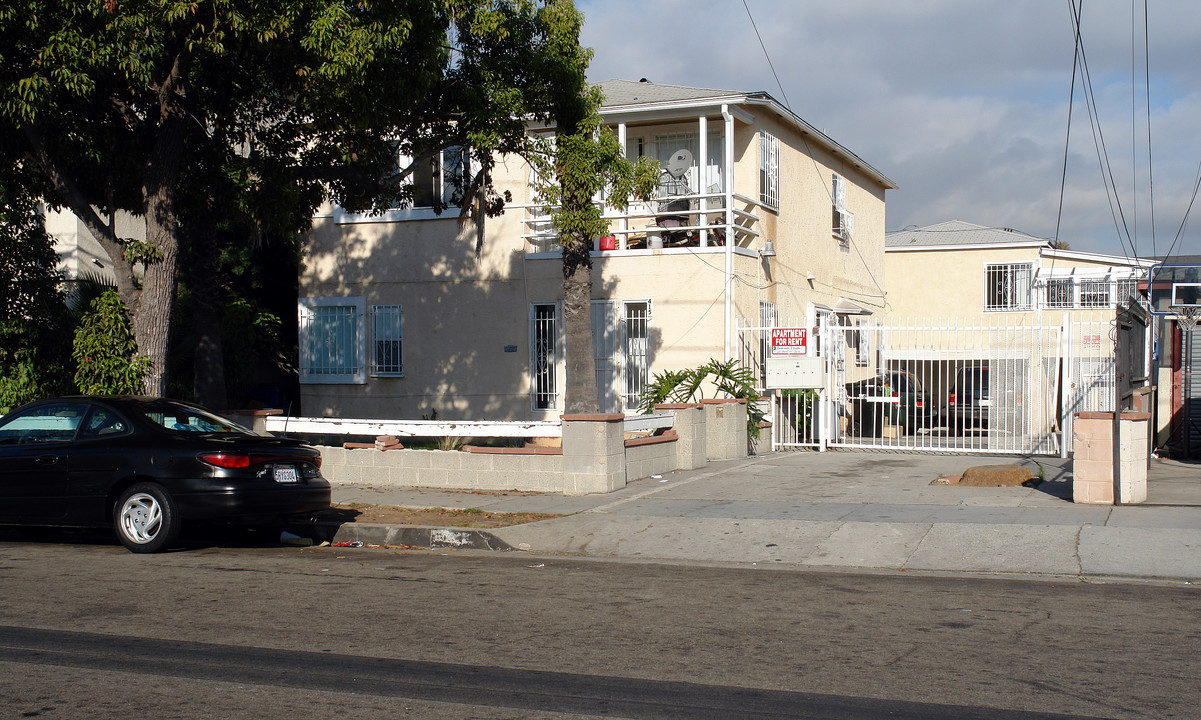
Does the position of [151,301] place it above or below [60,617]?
above

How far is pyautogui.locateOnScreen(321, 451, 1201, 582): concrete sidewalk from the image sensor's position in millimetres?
8898

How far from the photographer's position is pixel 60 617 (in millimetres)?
6645

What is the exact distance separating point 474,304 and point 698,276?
14.5 feet

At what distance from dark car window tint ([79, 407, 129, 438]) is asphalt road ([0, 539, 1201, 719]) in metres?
1.28

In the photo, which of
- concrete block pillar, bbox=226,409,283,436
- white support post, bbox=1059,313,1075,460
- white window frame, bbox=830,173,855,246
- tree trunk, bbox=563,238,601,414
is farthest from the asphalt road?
white window frame, bbox=830,173,855,246

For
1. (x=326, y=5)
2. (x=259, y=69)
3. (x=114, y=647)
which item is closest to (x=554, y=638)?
(x=114, y=647)

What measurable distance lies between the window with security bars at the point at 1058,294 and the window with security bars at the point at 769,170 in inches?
517

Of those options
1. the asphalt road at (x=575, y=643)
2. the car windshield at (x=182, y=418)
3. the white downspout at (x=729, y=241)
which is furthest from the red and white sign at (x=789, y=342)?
the car windshield at (x=182, y=418)

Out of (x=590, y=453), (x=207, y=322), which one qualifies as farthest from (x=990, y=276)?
(x=207, y=322)

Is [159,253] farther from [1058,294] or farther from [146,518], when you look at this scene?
[1058,294]

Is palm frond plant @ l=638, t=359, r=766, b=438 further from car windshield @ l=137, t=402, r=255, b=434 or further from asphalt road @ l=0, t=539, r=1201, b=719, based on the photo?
asphalt road @ l=0, t=539, r=1201, b=719

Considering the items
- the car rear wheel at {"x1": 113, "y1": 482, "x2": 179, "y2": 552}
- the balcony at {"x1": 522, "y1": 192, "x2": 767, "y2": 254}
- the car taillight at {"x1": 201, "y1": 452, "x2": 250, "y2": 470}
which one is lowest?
the car rear wheel at {"x1": 113, "y1": 482, "x2": 179, "y2": 552}

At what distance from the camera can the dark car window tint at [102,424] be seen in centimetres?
955

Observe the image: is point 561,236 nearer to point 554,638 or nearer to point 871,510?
point 871,510
